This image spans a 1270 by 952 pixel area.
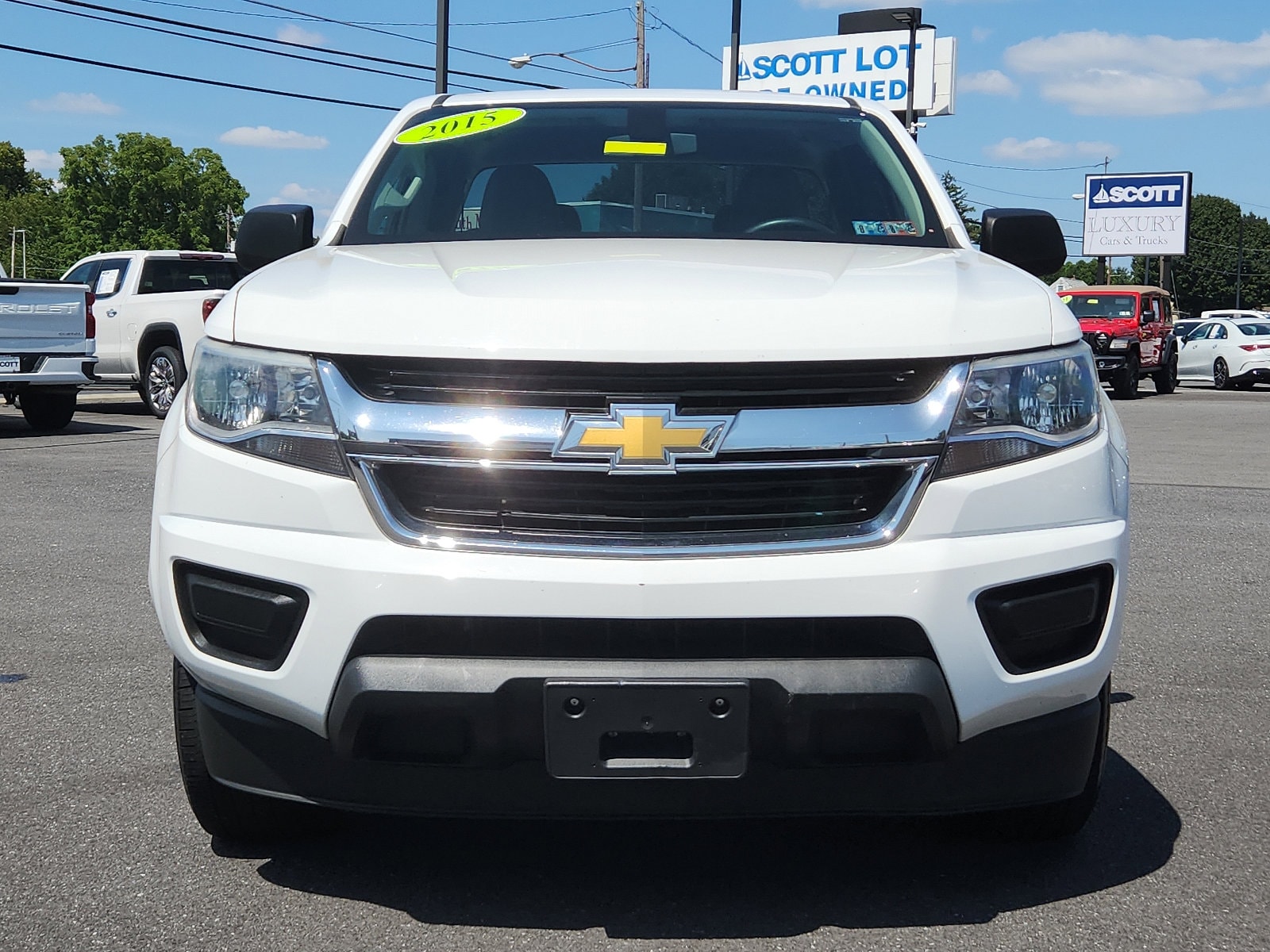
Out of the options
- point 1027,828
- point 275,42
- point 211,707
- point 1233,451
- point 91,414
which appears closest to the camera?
point 211,707

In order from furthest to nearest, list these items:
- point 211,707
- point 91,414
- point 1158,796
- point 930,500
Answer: point 91,414 < point 1158,796 < point 211,707 < point 930,500

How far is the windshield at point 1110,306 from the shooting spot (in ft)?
92.5

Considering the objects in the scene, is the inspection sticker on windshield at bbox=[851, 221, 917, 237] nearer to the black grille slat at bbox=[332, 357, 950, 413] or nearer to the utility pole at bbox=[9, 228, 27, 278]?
the black grille slat at bbox=[332, 357, 950, 413]

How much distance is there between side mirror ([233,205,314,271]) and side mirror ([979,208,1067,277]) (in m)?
1.84

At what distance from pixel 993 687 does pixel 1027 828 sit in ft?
2.33

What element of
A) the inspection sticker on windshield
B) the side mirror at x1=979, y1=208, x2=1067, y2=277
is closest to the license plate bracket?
the inspection sticker on windshield

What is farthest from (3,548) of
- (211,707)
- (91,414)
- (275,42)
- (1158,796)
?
(275,42)

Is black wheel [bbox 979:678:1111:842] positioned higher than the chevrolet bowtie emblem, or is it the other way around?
the chevrolet bowtie emblem

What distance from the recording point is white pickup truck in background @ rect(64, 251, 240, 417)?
17.2m

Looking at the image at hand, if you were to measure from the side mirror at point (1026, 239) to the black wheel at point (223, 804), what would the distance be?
88.4 inches

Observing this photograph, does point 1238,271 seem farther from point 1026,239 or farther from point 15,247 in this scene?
point 1026,239

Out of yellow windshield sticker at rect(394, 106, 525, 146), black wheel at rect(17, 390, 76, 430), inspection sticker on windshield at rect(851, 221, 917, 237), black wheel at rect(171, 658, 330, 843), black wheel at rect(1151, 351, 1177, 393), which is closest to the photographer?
black wheel at rect(171, 658, 330, 843)

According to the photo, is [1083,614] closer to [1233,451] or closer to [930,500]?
[930,500]

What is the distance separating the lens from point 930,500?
2617 mm
